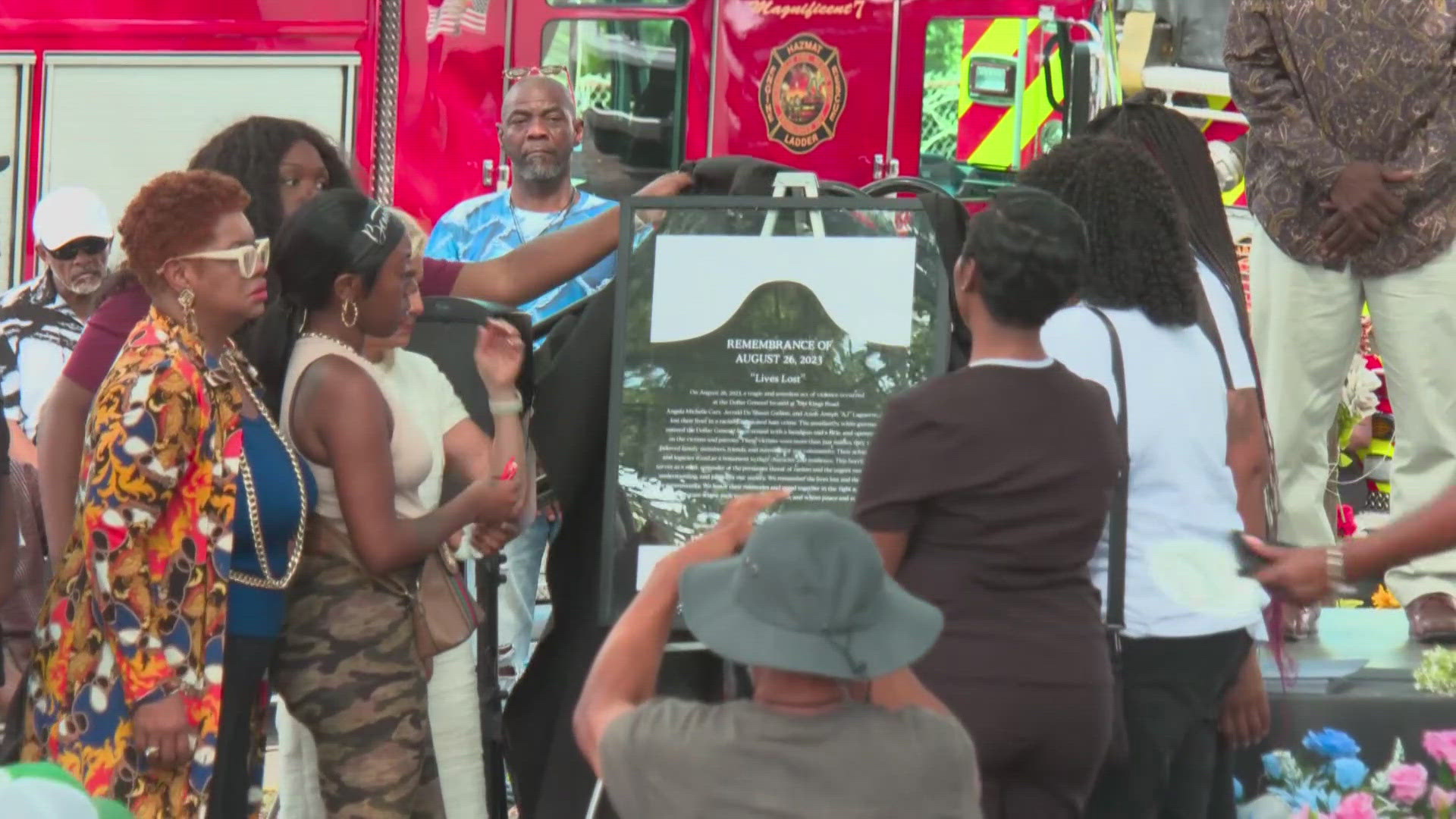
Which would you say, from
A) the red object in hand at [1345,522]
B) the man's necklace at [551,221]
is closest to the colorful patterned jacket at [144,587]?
the man's necklace at [551,221]

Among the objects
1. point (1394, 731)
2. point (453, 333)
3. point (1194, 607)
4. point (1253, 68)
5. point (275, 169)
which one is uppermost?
point (1253, 68)

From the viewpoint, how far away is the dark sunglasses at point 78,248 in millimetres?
7059

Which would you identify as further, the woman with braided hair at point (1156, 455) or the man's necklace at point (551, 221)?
the man's necklace at point (551, 221)

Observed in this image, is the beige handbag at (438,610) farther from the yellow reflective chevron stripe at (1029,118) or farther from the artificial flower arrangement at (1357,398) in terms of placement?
the yellow reflective chevron stripe at (1029,118)

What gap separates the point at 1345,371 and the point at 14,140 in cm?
736

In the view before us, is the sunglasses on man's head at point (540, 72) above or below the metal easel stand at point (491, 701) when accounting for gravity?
above

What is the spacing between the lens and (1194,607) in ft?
13.2

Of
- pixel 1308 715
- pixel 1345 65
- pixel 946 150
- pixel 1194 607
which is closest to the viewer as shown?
pixel 1194 607

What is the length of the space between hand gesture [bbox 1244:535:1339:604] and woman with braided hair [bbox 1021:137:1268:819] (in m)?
0.09

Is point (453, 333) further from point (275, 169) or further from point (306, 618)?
point (306, 618)

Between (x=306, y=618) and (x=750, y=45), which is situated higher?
(x=750, y=45)

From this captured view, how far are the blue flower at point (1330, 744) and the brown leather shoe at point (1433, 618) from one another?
0.84m

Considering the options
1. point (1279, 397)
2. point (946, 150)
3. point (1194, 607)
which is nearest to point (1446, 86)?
point (1279, 397)

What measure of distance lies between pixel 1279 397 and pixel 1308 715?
1359mm
